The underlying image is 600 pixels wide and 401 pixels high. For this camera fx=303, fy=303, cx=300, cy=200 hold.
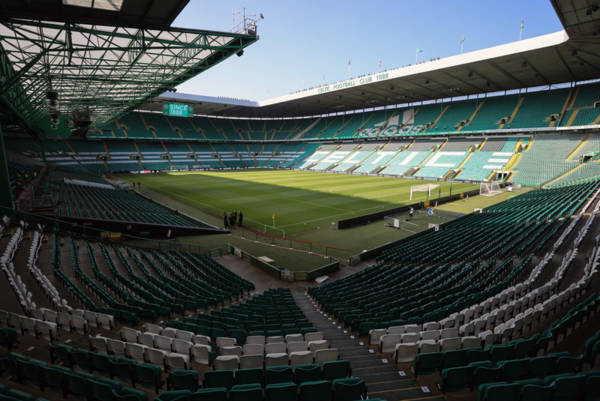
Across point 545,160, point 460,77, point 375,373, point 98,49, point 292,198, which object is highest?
point 460,77

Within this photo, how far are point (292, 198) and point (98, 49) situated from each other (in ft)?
77.4

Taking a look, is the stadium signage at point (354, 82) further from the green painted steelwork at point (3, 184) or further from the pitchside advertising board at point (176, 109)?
the green painted steelwork at point (3, 184)

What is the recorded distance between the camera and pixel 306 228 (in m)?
23.5

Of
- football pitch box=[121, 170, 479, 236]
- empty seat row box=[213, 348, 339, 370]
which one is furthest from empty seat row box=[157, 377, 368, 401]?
football pitch box=[121, 170, 479, 236]

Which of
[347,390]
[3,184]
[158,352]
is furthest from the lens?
[3,184]

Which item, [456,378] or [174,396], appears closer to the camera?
[174,396]

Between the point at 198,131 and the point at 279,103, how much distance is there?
24.1 metres

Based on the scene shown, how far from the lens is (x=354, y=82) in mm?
48656

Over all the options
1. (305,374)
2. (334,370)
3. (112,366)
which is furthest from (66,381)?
(334,370)

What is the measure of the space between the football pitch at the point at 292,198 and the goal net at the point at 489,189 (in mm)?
2723

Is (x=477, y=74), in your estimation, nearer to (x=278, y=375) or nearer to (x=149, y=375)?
(x=278, y=375)

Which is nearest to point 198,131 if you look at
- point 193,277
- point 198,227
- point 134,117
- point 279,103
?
point 134,117

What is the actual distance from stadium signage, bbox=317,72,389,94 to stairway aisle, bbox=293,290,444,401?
4436 centimetres

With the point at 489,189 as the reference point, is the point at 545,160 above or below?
above
